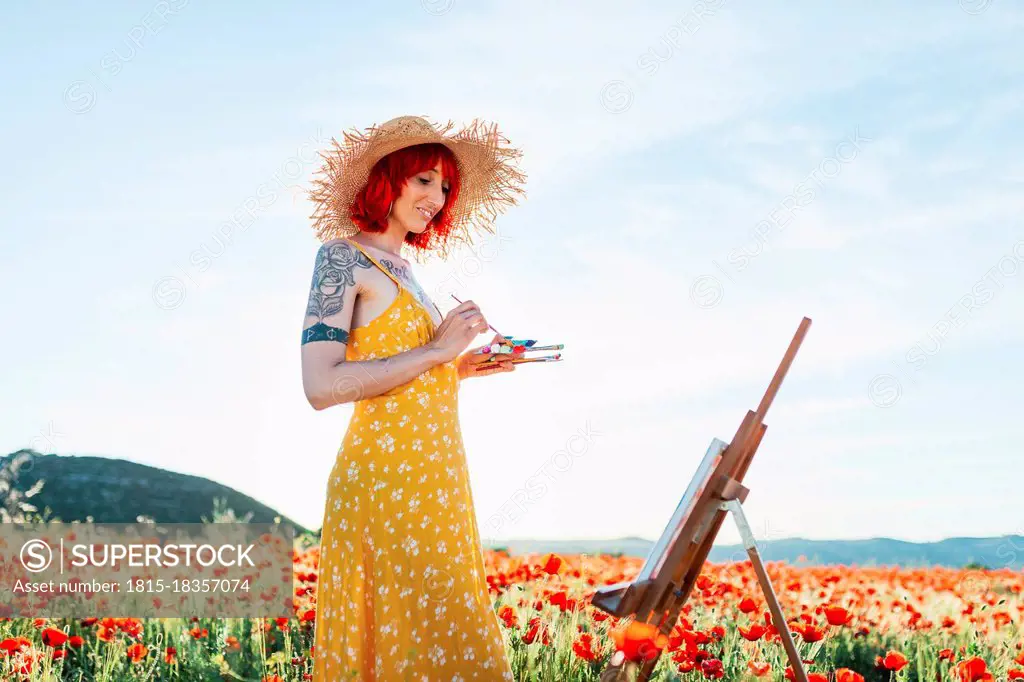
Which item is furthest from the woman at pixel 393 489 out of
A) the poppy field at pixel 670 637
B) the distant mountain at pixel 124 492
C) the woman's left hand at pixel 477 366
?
the distant mountain at pixel 124 492

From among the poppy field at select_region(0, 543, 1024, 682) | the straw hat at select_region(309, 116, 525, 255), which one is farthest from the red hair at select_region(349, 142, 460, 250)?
the poppy field at select_region(0, 543, 1024, 682)

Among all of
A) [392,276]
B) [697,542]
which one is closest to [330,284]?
[392,276]

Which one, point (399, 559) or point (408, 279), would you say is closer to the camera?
point (399, 559)

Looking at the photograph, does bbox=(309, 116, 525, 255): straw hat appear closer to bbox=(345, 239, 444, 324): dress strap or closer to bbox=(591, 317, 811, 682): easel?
bbox=(345, 239, 444, 324): dress strap

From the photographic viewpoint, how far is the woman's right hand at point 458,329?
10.1ft

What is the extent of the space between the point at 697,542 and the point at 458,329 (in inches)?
45.4

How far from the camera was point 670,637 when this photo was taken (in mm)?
3541

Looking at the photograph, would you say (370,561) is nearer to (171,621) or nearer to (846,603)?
(171,621)

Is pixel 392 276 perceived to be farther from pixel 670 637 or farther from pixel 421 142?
pixel 670 637

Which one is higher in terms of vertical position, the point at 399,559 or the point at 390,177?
the point at 390,177

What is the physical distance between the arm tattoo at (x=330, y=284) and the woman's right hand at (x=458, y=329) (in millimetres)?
320

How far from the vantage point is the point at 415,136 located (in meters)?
3.49

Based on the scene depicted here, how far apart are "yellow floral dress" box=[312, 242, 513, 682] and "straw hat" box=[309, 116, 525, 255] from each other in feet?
2.48

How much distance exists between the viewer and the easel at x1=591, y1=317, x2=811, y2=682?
2227 mm
